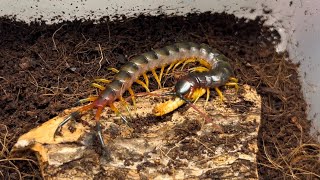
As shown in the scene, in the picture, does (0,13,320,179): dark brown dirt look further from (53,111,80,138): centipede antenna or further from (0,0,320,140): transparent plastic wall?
(53,111,80,138): centipede antenna

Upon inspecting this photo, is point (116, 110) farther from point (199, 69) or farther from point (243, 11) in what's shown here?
point (243, 11)

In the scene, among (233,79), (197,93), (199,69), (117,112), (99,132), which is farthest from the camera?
(199,69)

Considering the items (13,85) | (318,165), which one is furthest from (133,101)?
(318,165)

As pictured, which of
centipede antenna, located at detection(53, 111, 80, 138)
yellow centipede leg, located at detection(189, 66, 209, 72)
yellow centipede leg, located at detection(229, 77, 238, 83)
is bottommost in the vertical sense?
centipede antenna, located at detection(53, 111, 80, 138)

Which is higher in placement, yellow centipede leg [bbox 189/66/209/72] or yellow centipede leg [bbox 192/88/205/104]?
yellow centipede leg [bbox 189/66/209/72]

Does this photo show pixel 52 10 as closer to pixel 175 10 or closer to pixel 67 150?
pixel 175 10

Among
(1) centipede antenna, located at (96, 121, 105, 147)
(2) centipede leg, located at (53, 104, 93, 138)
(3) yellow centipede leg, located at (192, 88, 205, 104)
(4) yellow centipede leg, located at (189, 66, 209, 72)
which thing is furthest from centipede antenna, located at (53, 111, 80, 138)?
(4) yellow centipede leg, located at (189, 66, 209, 72)

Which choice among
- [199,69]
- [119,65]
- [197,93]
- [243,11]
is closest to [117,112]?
[197,93]
